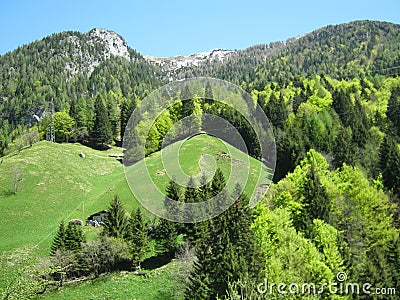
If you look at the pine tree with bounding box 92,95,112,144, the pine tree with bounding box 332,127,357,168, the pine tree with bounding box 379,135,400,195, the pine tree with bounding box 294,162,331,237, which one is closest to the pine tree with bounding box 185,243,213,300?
the pine tree with bounding box 294,162,331,237

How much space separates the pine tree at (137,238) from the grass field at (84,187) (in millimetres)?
2655

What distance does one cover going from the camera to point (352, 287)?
115ft

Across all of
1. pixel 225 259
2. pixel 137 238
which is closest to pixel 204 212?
pixel 137 238

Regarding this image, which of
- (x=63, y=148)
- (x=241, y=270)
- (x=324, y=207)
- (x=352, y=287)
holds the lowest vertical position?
(x=352, y=287)

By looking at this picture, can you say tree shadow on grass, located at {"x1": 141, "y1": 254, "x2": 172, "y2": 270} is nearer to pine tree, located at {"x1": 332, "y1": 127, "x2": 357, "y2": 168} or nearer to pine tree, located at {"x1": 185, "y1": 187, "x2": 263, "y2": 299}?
pine tree, located at {"x1": 185, "y1": 187, "x2": 263, "y2": 299}

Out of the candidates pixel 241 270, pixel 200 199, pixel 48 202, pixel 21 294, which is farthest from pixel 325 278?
pixel 48 202

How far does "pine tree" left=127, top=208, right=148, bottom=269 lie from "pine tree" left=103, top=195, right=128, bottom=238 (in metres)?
0.88

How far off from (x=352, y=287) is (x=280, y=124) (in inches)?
2776

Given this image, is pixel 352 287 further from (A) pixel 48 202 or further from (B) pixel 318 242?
(A) pixel 48 202

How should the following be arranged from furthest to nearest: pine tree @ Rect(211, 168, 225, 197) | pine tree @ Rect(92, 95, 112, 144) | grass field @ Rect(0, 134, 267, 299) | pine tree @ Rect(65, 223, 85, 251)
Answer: pine tree @ Rect(92, 95, 112, 144) → pine tree @ Rect(211, 168, 225, 197) → pine tree @ Rect(65, 223, 85, 251) → grass field @ Rect(0, 134, 267, 299)

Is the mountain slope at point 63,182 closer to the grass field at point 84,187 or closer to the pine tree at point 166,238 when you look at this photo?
the grass field at point 84,187

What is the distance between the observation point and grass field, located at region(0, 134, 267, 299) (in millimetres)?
40062

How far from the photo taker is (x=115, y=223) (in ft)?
152

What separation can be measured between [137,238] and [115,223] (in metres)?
3.42
